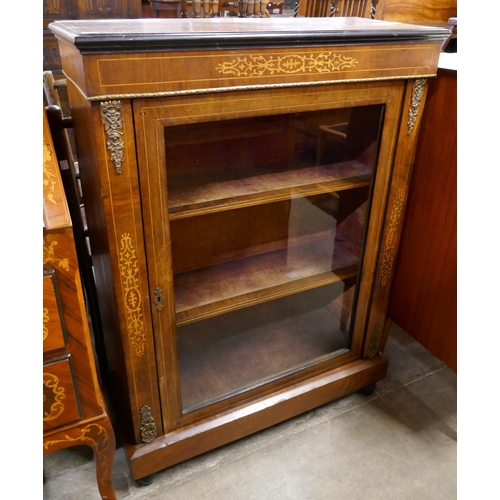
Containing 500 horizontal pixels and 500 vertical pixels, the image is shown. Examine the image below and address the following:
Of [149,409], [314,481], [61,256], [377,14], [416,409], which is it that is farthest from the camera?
[377,14]

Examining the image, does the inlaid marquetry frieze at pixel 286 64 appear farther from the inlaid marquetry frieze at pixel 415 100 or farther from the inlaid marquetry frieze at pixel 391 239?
the inlaid marquetry frieze at pixel 391 239

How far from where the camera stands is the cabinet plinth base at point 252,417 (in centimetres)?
97

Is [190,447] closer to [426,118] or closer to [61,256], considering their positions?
[61,256]

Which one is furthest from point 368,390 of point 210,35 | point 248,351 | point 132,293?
point 210,35

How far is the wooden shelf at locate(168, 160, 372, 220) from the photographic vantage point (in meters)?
0.81

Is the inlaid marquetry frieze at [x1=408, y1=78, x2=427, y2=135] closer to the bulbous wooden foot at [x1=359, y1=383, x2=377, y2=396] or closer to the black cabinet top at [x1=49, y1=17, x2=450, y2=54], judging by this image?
the black cabinet top at [x1=49, y1=17, x2=450, y2=54]

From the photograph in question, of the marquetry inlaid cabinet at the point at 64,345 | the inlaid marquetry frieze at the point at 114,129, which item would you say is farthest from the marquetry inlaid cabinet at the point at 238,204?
the marquetry inlaid cabinet at the point at 64,345

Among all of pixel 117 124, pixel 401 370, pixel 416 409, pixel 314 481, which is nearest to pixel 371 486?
pixel 314 481

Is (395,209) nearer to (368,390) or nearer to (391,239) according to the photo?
(391,239)

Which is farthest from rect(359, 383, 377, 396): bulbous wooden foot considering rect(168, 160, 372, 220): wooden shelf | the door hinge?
the door hinge

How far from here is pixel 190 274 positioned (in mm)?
986

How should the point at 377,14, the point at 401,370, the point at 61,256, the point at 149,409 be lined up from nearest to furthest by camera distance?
the point at 61,256 → the point at 149,409 → the point at 401,370 → the point at 377,14

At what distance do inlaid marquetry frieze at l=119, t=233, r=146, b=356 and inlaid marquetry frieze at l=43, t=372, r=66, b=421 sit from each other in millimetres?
171

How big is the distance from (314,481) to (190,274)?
1.75ft
